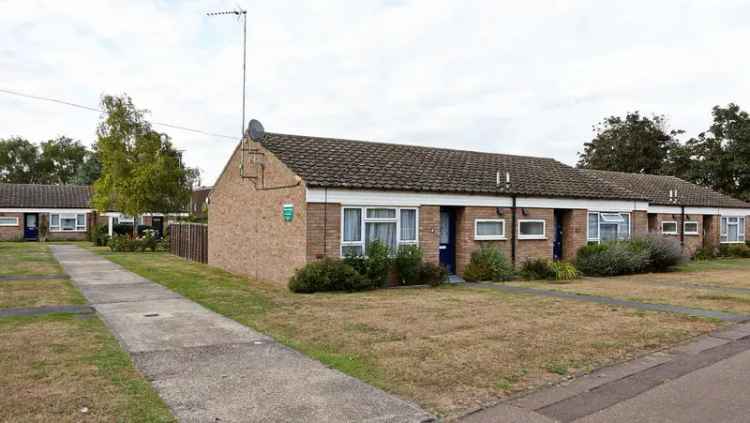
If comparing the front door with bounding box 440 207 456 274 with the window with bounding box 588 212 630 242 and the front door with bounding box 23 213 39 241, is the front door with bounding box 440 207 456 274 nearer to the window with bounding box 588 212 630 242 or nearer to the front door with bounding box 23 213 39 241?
the window with bounding box 588 212 630 242

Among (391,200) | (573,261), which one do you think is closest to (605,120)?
(573,261)

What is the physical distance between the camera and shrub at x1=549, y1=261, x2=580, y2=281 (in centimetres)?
1775

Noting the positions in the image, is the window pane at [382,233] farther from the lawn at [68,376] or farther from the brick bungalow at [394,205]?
the lawn at [68,376]

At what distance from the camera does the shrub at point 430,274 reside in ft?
52.1

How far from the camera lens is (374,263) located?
48.6 feet

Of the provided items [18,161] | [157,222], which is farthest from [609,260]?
[18,161]

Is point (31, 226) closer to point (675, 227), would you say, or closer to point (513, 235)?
point (513, 235)

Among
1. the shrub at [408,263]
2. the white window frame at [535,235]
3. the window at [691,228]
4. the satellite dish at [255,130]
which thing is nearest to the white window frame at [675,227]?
the window at [691,228]

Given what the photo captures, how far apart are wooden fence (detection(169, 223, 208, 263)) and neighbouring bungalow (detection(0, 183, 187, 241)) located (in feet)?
41.1

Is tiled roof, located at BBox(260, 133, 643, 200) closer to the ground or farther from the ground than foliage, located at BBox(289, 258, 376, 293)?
farther from the ground

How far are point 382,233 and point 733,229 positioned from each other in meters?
23.9

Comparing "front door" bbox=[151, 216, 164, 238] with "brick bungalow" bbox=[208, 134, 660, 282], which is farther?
"front door" bbox=[151, 216, 164, 238]

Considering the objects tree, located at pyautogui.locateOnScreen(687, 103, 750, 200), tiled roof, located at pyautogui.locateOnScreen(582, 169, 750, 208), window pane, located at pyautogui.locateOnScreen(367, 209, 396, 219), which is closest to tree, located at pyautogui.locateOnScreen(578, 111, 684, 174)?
tree, located at pyautogui.locateOnScreen(687, 103, 750, 200)

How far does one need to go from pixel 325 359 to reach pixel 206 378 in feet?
5.07
